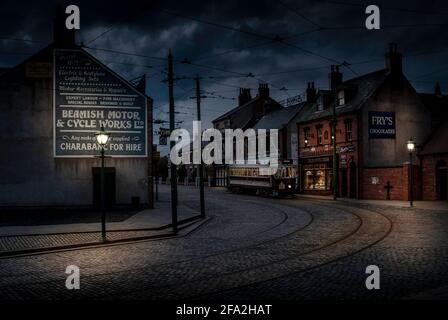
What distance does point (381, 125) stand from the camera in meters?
36.1

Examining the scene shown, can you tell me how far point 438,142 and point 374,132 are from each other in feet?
15.9

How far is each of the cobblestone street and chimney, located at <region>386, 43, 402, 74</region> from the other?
22.2 meters

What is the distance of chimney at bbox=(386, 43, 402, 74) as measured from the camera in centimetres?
3653

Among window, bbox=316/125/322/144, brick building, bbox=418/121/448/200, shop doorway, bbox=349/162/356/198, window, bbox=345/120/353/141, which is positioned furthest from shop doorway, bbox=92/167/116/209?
brick building, bbox=418/121/448/200

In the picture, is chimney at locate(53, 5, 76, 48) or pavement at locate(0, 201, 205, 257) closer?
pavement at locate(0, 201, 205, 257)

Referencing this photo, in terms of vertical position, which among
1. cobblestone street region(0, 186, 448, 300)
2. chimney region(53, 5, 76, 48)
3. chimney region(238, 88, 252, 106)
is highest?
chimney region(238, 88, 252, 106)

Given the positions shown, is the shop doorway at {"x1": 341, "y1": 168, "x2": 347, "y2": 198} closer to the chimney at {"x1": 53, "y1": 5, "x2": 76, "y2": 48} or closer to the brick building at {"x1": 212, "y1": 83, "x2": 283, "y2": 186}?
the brick building at {"x1": 212, "y1": 83, "x2": 283, "y2": 186}

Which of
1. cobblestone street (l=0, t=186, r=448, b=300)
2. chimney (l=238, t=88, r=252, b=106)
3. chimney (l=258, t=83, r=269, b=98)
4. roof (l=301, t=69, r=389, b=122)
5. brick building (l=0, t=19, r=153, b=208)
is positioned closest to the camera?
cobblestone street (l=0, t=186, r=448, b=300)

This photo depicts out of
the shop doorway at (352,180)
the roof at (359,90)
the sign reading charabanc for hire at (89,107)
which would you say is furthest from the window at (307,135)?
the sign reading charabanc for hire at (89,107)

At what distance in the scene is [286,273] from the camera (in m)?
9.73

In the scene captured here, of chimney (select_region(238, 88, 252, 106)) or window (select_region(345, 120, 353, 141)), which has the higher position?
chimney (select_region(238, 88, 252, 106))

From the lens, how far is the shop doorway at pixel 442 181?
1244 inches
